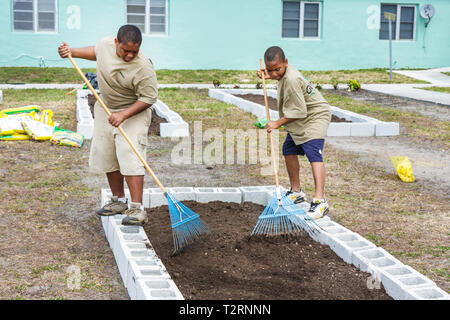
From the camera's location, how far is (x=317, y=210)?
4.95 m

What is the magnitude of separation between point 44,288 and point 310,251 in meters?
1.89

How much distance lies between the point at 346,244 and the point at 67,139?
5029mm

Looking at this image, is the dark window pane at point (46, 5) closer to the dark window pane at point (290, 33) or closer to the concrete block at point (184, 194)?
the dark window pane at point (290, 33)

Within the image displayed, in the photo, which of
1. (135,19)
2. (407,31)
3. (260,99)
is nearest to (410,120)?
(260,99)

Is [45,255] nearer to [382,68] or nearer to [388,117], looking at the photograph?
[388,117]

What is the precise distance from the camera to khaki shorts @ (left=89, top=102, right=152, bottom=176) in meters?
4.72

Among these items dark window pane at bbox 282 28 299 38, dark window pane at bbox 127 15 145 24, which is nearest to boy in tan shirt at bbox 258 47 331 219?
dark window pane at bbox 127 15 145 24

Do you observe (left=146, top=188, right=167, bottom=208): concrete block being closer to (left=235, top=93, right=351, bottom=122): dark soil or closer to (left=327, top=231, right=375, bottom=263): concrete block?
(left=327, top=231, right=375, bottom=263): concrete block

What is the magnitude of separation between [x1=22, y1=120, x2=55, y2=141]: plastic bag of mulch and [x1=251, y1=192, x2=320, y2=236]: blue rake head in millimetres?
4576

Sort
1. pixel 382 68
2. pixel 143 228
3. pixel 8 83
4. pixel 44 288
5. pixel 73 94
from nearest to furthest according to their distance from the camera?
pixel 44 288, pixel 143 228, pixel 73 94, pixel 8 83, pixel 382 68

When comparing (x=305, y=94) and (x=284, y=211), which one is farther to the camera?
(x=305, y=94)

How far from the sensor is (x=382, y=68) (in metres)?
22.1

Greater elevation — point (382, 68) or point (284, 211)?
point (382, 68)
